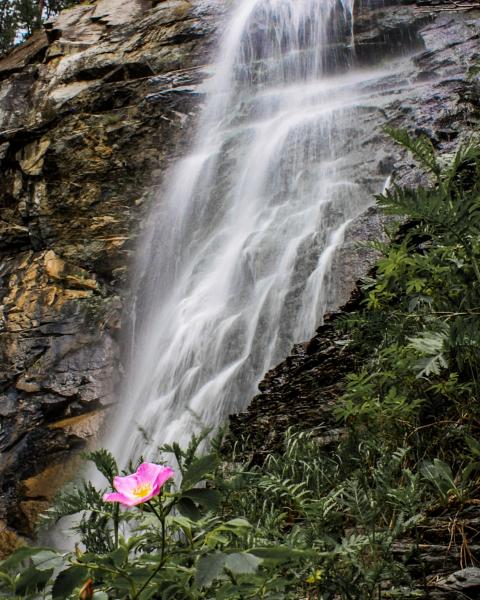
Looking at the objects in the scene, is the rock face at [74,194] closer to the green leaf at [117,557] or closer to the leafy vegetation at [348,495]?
the leafy vegetation at [348,495]

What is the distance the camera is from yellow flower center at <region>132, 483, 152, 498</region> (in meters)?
0.96

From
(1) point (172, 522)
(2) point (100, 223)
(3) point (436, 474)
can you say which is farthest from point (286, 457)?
(2) point (100, 223)

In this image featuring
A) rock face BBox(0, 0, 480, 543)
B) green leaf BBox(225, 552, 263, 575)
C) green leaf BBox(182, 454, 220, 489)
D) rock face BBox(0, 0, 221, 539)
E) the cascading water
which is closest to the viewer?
green leaf BBox(225, 552, 263, 575)

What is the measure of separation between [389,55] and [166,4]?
17.0 ft

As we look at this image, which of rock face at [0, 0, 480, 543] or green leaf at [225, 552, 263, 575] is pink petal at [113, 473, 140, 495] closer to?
green leaf at [225, 552, 263, 575]

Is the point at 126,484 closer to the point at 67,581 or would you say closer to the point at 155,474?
the point at 155,474

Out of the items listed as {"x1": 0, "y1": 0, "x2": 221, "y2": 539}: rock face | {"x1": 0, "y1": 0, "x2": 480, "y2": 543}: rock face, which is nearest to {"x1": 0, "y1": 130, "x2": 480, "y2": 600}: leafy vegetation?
{"x1": 0, "y1": 0, "x2": 480, "y2": 543}: rock face

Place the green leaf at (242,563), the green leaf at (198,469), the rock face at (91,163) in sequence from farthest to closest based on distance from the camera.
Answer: the rock face at (91,163), the green leaf at (198,469), the green leaf at (242,563)

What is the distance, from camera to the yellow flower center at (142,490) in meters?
0.96

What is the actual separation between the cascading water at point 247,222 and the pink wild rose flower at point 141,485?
11.0 ft

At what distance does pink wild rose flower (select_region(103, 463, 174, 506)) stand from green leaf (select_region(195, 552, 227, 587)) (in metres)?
0.13

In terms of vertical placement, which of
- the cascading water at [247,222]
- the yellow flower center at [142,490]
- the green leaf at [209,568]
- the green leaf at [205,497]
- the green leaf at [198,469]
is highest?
the yellow flower center at [142,490]

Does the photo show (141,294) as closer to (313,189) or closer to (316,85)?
(313,189)

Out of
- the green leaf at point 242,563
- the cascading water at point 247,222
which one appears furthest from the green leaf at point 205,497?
the cascading water at point 247,222
